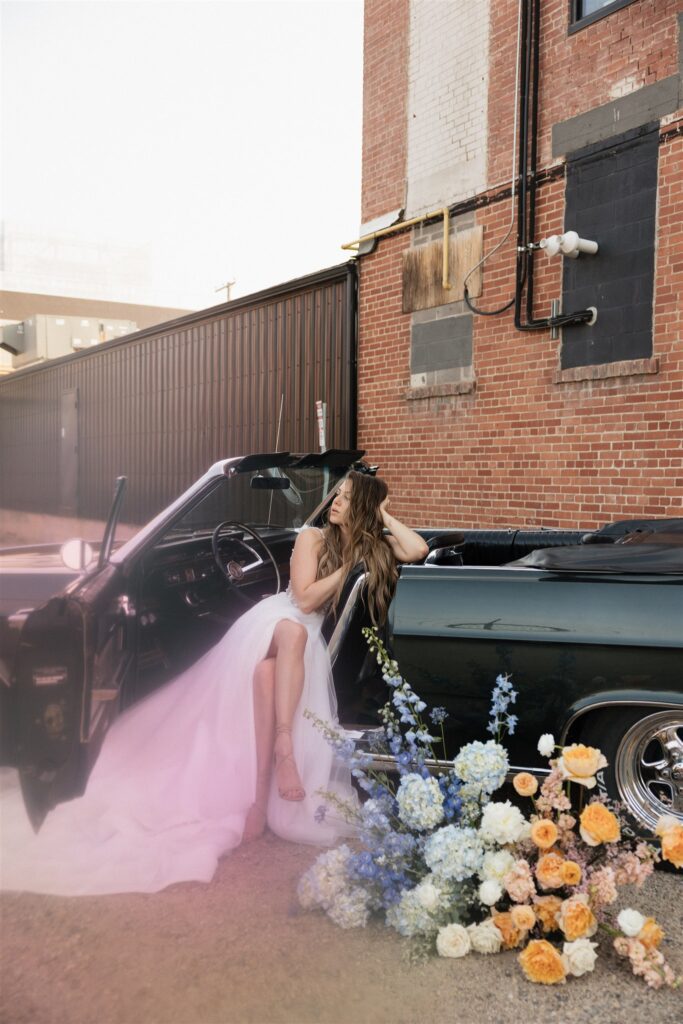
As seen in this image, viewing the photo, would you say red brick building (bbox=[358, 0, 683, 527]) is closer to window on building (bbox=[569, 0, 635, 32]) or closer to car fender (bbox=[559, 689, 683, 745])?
window on building (bbox=[569, 0, 635, 32])

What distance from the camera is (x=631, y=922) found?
232cm

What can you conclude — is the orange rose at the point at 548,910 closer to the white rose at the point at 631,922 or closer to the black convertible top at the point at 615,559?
the white rose at the point at 631,922

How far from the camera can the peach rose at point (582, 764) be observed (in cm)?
247

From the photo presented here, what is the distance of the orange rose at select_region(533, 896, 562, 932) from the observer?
96.0 inches

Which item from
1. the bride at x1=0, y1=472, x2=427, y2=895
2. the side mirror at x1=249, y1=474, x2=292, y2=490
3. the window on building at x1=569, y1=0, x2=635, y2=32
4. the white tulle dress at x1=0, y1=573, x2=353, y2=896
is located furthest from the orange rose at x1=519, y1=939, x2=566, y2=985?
the window on building at x1=569, y1=0, x2=635, y2=32

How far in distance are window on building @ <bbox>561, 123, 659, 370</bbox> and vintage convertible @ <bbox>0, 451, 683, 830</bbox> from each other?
3.12 meters

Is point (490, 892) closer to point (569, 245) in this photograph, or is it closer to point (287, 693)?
point (287, 693)

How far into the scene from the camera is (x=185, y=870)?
2912 mm

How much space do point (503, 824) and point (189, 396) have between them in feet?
36.5

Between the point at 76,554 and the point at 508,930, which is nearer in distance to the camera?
the point at 508,930

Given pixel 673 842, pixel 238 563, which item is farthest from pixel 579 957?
pixel 238 563

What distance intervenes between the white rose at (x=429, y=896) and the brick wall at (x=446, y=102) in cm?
657

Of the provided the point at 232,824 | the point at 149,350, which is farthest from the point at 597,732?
the point at 149,350

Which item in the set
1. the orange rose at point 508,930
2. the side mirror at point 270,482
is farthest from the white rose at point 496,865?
the side mirror at point 270,482
